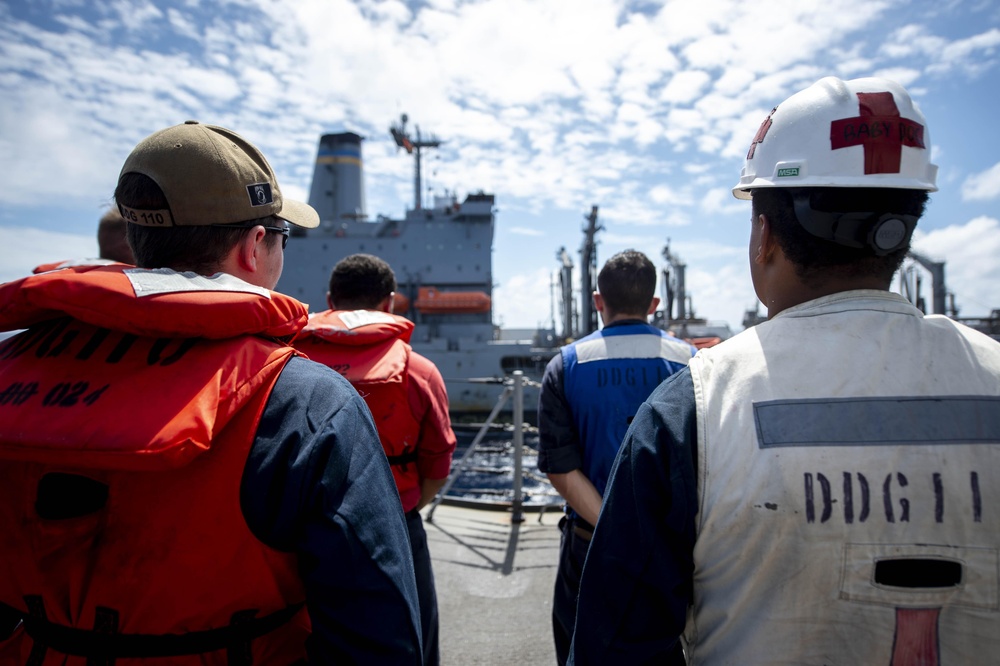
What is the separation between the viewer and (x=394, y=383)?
237 centimetres

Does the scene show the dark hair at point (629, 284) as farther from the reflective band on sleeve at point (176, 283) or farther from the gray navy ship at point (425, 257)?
the gray navy ship at point (425, 257)

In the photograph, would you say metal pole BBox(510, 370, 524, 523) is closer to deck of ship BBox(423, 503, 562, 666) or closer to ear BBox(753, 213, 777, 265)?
deck of ship BBox(423, 503, 562, 666)

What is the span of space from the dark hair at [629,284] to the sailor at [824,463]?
1409mm

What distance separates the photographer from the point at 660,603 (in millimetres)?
1077

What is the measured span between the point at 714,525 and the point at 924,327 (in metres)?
0.56

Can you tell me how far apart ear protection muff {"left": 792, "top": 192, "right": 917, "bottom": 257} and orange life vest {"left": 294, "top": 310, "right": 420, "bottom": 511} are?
5.65 feet

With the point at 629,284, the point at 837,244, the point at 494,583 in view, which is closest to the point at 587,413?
the point at 629,284

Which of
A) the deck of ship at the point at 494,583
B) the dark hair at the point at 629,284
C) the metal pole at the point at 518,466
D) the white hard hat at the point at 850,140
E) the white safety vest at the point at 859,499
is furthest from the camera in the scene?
the metal pole at the point at 518,466

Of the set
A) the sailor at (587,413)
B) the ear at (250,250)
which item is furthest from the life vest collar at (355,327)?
the ear at (250,250)

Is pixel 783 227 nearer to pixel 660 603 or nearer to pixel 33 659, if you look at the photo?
pixel 660 603

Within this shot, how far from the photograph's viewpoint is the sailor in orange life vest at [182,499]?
3.18 feet

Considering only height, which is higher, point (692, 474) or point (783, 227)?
point (783, 227)

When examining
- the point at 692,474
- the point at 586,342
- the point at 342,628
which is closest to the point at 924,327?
the point at 692,474

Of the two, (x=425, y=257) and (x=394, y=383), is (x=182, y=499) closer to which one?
(x=394, y=383)
